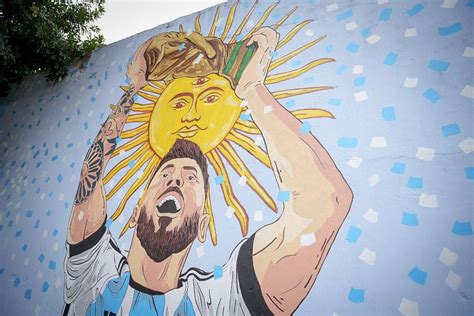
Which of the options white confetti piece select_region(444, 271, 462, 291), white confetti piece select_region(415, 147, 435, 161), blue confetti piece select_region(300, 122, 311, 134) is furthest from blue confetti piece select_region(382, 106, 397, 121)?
white confetti piece select_region(444, 271, 462, 291)

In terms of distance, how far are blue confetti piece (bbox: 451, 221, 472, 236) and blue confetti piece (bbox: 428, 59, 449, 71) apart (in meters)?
0.98

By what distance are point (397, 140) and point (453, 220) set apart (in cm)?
57

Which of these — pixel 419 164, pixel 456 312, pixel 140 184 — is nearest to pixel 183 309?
pixel 140 184

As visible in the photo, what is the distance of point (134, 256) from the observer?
9.36 ft

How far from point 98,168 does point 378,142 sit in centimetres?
269

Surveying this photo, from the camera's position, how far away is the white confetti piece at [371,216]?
81.5 inches

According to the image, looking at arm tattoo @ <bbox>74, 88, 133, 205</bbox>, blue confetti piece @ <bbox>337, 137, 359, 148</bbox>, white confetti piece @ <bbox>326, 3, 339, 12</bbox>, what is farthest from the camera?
arm tattoo @ <bbox>74, 88, 133, 205</bbox>

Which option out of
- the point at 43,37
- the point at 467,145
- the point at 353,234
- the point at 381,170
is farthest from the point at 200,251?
the point at 43,37

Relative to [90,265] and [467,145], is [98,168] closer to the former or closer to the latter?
[90,265]

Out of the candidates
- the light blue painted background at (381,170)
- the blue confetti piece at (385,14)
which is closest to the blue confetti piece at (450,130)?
the light blue painted background at (381,170)

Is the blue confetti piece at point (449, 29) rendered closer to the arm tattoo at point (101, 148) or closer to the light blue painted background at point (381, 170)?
the light blue painted background at point (381, 170)

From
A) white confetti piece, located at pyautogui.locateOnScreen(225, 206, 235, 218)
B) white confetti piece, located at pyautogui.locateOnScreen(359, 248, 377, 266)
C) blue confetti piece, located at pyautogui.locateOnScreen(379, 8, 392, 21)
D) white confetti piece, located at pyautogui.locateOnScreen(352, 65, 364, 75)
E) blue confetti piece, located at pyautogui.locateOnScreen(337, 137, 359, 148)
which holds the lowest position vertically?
white confetti piece, located at pyautogui.locateOnScreen(359, 248, 377, 266)

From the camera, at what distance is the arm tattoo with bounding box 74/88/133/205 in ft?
11.6

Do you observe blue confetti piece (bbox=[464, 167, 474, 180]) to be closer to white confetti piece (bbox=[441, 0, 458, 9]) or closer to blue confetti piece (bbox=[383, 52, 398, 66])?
blue confetti piece (bbox=[383, 52, 398, 66])
